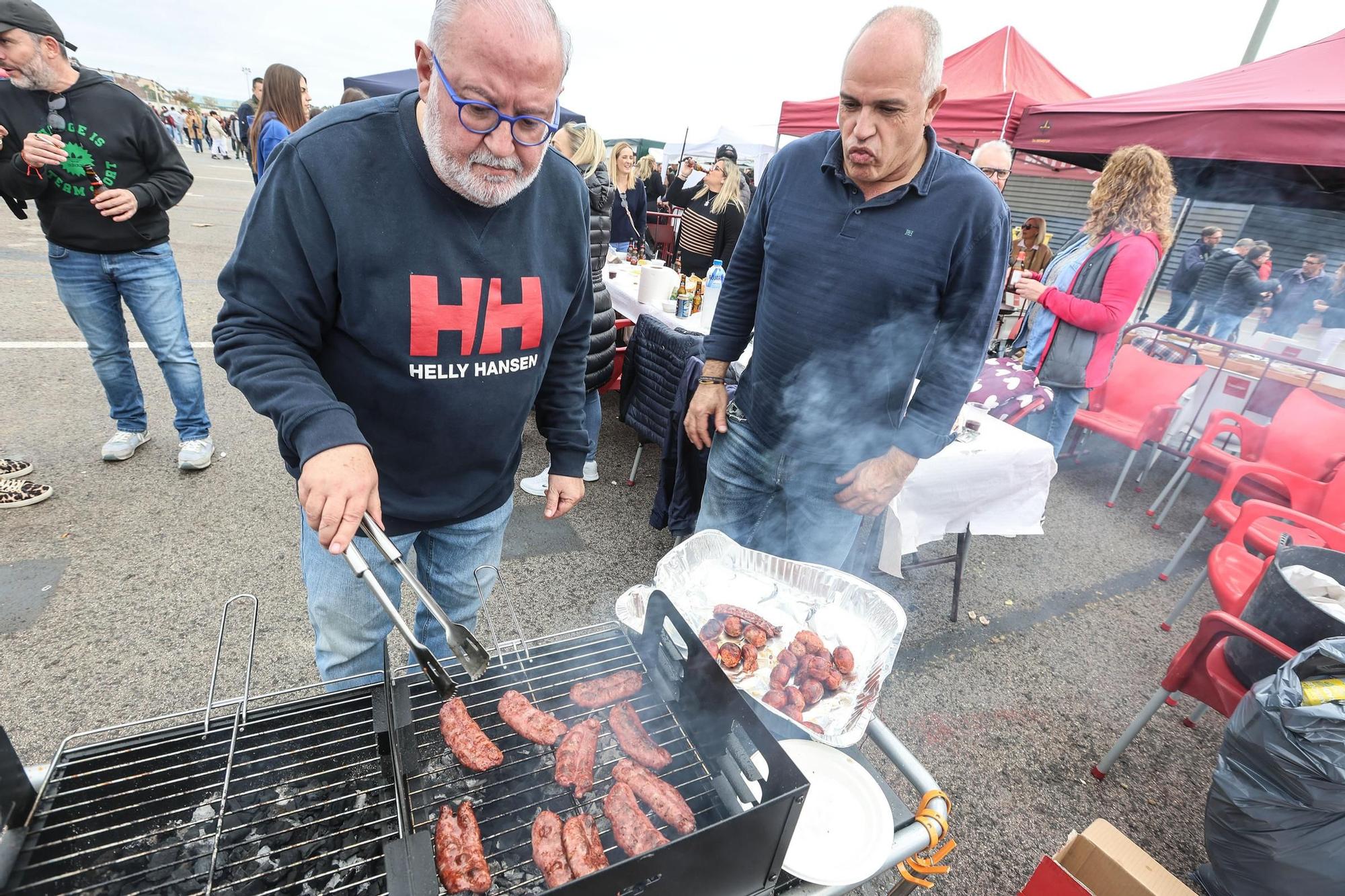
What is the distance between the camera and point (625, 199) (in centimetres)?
853

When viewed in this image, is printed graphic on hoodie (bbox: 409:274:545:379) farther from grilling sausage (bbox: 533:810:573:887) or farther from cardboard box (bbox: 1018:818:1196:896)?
cardboard box (bbox: 1018:818:1196:896)

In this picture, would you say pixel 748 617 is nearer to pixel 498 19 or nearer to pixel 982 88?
pixel 498 19

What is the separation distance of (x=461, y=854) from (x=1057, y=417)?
5159 millimetres

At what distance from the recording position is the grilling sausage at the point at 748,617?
197 centimetres

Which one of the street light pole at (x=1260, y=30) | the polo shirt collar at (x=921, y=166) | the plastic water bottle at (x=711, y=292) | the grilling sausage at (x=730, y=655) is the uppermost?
the street light pole at (x=1260, y=30)

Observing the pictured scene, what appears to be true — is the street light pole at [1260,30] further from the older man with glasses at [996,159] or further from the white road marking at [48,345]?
the white road marking at [48,345]

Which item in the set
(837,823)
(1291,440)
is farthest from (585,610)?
(1291,440)

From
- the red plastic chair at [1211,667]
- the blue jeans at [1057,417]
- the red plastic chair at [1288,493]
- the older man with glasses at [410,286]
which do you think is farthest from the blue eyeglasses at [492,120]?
the blue jeans at [1057,417]

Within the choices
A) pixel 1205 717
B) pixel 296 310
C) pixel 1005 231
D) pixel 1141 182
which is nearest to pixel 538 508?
pixel 296 310

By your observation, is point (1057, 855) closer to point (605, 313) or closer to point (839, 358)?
point (839, 358)

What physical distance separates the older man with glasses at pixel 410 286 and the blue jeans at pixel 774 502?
42.9 inches

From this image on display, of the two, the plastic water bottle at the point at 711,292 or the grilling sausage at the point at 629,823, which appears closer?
the grilling sausage at the point at 629,823

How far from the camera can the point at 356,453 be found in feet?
4.50

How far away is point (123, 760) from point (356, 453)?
0.91 m
